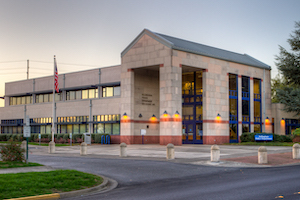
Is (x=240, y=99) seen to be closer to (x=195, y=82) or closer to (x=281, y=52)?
(x=195, y=82)

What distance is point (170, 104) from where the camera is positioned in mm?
38781

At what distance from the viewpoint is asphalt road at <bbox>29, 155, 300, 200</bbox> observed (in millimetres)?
10844

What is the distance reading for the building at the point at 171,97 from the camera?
39.5 metres

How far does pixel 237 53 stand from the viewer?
53719 millimetres

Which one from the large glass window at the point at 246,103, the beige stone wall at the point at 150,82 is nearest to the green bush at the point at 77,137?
the beige stone wall at the point at 150,82

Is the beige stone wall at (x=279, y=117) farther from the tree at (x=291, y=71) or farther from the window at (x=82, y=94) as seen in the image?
the window at (x=82, y=94)

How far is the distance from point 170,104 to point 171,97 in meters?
0.75

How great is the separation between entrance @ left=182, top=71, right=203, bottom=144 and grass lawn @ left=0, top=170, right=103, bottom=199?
30.1 meters

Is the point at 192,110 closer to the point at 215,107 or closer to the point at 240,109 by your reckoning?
the point at 215,107

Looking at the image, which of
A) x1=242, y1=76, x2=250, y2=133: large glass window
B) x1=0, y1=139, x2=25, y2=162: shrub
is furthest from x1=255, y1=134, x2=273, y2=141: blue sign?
x1=0, y1=139, x2=25, y2=162: shrub

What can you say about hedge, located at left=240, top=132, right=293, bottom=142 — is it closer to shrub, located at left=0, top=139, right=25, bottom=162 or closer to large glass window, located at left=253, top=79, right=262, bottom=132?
large glass window, located at left=253, top=79, right=262, bottom=132

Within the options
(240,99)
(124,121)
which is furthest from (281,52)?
(124,121)

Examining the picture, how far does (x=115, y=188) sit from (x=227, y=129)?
1283 inches

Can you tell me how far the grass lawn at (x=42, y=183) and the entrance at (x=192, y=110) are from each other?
3015 cm
